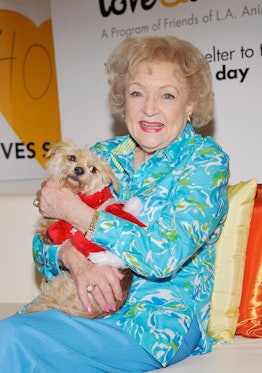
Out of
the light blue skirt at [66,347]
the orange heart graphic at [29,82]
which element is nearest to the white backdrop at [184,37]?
the orange heart graphic at [29,82]

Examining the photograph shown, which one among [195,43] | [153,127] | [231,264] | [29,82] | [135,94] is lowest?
[231,264]

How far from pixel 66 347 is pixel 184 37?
235 cm

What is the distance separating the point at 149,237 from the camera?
2203 mm

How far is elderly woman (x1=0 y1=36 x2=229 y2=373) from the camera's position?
2.15 meters

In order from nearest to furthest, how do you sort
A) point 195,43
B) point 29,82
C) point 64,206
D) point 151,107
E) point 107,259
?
point 107,259, point 64,206, point 151,107, point 195,43, point 29,82

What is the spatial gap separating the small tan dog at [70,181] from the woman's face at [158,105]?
204 millimetres

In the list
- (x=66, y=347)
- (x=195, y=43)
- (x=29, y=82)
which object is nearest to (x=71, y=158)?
(x=66, y=347)

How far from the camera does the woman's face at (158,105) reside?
2.50 meters

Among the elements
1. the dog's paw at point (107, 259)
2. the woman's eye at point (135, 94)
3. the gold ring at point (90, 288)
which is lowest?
the gold ring at point (90, 288)

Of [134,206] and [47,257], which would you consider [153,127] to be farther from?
[47,257]

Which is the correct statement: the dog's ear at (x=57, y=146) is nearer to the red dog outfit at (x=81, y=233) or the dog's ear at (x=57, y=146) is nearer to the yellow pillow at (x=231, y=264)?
the red dog outfit at (x=81, y=233)

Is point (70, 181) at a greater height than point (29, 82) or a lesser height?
lesser

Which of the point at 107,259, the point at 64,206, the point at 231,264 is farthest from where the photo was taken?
the point at 231,264

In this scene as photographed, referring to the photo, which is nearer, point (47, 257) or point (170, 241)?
point (170, 241)
